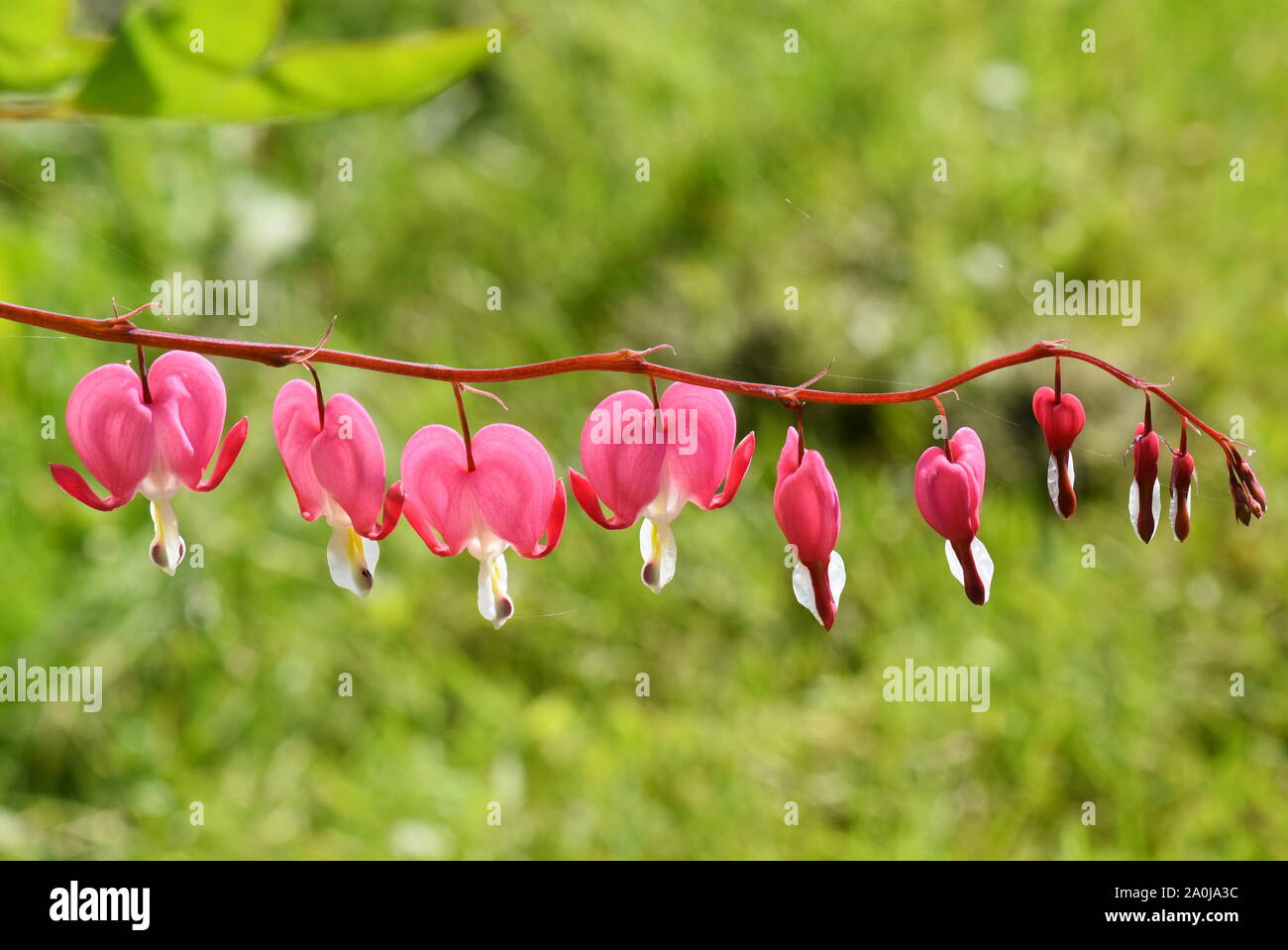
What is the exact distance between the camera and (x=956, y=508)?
1.97 feet

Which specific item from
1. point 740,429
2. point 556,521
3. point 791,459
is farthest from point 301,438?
point 740,429

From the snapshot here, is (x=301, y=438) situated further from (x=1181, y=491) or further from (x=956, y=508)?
(x=1181, y=491)

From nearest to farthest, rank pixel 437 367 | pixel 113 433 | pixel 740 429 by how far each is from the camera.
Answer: pixel 437 367 < pixel 113 433 < pixel 740 429

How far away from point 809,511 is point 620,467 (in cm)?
10

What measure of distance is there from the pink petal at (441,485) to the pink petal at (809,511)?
17 centimetres

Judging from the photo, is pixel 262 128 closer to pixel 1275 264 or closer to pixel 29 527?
pixel 29 527

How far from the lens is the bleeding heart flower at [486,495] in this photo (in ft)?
2.13

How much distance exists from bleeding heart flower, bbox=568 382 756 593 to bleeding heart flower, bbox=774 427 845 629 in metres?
0.03

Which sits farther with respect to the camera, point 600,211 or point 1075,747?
point 600,211

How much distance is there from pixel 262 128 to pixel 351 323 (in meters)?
0.68

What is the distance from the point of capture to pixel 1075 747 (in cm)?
178

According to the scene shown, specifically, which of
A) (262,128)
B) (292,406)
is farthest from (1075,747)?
(262,128)

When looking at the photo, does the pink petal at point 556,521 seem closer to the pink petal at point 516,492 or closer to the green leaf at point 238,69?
the pink petal at point 516,492

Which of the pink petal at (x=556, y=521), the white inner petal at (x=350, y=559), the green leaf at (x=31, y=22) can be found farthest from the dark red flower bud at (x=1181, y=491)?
the green leaf at (x=31, y=22)
